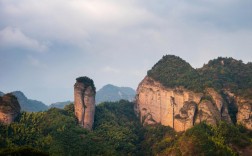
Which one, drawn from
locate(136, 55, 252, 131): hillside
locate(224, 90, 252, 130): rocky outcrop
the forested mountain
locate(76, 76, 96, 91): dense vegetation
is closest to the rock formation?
locate(76, 76, 96, 91): dense vegetation

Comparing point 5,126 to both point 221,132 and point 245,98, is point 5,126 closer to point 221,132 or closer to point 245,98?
point 221,132

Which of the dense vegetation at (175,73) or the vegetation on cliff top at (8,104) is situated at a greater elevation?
the dense vegetation at (175,73)

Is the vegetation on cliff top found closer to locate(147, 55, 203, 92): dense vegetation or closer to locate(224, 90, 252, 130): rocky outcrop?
locate(147, 55, 203, 92): dense vegetation

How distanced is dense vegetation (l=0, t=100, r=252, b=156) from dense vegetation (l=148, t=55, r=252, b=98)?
32.7 feet

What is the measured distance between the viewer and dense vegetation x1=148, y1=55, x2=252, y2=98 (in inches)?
3019

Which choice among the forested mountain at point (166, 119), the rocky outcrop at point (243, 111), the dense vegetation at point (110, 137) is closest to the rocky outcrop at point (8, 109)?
the forested mountain at point (166, 119)

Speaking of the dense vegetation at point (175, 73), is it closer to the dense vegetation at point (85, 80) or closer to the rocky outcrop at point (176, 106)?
the rocky outcrop at point (176, 106)

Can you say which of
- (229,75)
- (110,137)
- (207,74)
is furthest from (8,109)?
(229,75)

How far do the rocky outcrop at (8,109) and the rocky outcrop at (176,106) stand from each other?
Result: 28745 mm

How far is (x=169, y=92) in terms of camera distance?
80125 mm

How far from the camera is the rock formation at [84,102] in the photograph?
7412cm

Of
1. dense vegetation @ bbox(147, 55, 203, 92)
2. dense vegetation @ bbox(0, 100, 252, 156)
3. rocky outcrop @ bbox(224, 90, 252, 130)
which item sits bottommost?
dense vegetation @ bbox(0, 100, 252, 156)

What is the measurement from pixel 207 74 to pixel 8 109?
41459mm

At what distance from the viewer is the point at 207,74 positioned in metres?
84.2
